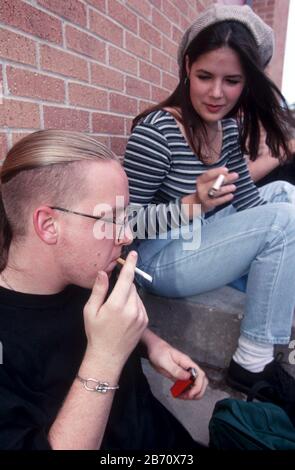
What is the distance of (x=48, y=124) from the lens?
1.37 m

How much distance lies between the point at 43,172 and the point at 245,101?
140cm

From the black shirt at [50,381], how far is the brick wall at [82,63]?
0.64 m

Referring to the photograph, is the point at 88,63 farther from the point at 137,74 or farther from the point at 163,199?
the point at 163,199

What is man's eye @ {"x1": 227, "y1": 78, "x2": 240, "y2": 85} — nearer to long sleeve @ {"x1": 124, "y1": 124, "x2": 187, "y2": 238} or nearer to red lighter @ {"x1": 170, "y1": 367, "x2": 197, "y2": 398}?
long sleeve @ {"x1": 124, "y1": 124, "x2": 187, "y2": 238}

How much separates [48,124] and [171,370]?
1.09 metres

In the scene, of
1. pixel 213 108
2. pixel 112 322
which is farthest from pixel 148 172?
pixel 112 322

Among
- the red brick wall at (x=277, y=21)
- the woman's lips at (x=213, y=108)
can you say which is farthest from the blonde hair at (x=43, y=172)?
the red brick wall at (x=277, y=21)

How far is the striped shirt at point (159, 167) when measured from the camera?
1438 mm

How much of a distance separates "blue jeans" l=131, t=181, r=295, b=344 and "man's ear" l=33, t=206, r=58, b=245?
0.73m

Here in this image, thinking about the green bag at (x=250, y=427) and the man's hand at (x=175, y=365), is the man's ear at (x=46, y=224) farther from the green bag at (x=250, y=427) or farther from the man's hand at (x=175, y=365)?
the green bag at (x=250, y=427)

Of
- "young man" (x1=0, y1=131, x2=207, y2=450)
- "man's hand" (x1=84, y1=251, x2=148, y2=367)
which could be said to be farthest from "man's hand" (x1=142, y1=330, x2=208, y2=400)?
"man's hand" (x1=84, y1=251, x2=148, y2=367)

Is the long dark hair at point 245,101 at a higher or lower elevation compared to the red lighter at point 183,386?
higher

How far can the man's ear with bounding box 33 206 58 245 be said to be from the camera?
0.81 m

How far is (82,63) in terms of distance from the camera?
5.10ft
